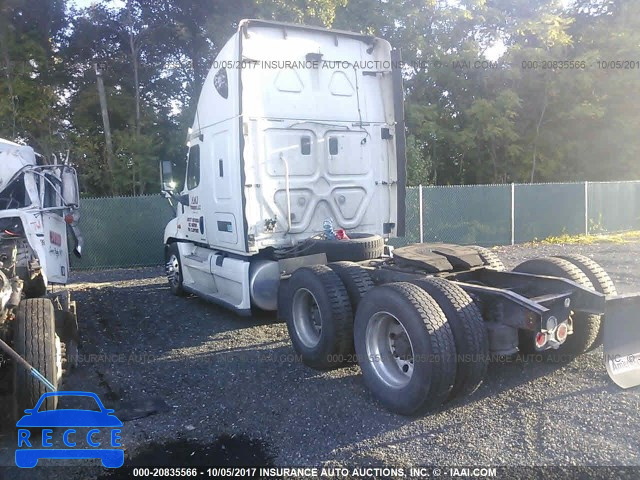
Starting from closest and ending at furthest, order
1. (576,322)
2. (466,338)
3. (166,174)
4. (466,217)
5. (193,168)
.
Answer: (466,338), (576,322), (193,168), (166,174), (466,217)

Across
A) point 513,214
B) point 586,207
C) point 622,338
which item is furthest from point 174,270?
point 586,207

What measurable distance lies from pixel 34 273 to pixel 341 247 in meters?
3.33

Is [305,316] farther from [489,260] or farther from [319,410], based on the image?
[489,260]

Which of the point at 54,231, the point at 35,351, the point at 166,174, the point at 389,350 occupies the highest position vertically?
the point at 166,174

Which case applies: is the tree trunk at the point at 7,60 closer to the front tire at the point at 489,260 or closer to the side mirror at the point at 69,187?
the side mirror at the point at 69,187

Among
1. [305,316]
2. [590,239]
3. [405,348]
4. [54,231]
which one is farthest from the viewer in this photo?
[590,239]

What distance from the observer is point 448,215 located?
15.5 meters

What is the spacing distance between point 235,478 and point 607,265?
10321 millimetres

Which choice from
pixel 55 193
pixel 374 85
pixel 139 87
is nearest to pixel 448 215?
pixel 374 85

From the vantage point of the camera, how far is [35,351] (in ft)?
14.5

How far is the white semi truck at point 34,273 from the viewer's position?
4.39m

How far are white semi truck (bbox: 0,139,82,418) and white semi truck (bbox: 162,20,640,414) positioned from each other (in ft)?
6.73

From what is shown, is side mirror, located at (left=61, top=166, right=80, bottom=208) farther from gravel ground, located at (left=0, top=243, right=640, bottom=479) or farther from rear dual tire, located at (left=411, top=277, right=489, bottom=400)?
rear dual tire, located at (left=411, top=277, right=489, bottom=400)

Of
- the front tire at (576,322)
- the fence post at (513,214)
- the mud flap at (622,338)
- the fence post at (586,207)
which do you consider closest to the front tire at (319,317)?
the front tire at (576,322)
